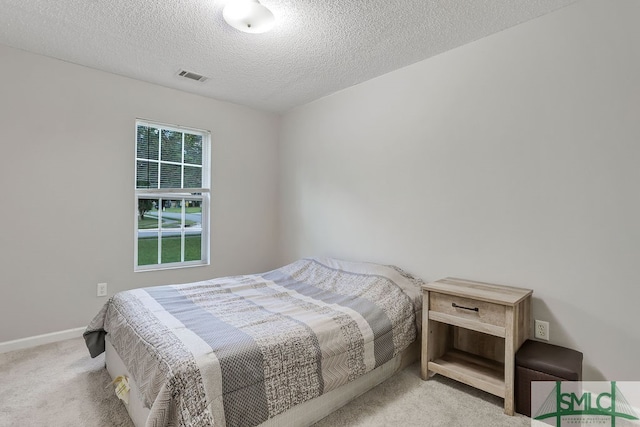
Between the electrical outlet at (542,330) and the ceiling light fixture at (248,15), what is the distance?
259 centimetres

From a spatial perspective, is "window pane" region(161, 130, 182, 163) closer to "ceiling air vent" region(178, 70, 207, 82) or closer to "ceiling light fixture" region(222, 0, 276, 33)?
"ceiling air vent" region(178, 70, 207, 82)

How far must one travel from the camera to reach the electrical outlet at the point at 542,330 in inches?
78.8

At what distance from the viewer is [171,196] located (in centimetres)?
345

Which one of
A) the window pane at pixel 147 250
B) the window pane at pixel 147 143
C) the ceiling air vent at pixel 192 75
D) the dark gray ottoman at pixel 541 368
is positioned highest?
the ceiling air vent at pixel 192 75

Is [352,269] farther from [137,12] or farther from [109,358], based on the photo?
[137,12]

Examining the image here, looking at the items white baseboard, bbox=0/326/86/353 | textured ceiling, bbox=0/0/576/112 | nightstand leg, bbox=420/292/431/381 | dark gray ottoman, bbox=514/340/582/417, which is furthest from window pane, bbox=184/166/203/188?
dark gray ottoman, bbox=514/340/582/417

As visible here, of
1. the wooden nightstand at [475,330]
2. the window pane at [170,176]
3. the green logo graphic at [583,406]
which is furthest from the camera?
the window pane at [170,176]

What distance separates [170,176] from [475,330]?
323 centimetres

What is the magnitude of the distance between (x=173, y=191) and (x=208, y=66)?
140 centimetres

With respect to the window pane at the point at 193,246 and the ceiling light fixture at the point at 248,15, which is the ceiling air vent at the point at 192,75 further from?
the window pane at the point at 193,246

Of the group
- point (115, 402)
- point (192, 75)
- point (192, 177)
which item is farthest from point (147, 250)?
point (192, 75)

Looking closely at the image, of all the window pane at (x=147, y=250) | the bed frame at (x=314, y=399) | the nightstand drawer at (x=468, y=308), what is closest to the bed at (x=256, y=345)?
the bed frame at (x=314, y=399)

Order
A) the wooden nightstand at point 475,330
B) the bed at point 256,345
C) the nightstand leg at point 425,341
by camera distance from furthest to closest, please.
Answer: the nightstand leg at point 425,341, the wooden nightstand at point 475,330, the bed at point 256,345

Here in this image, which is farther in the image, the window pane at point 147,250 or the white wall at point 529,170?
the window pane at point 147,250
